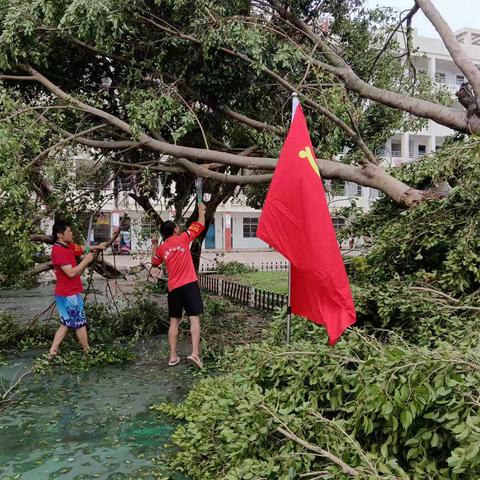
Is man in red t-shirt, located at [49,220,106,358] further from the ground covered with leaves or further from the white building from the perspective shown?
the white building

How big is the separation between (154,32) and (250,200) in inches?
269

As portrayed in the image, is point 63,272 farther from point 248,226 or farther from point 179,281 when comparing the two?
point 248,226

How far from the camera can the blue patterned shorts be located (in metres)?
6.38

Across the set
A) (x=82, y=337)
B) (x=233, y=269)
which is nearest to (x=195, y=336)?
(x=82, y=337)

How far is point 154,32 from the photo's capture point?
7305mm

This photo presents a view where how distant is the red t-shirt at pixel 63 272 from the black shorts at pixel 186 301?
1222 mm

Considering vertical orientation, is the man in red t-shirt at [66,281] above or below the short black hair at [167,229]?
below

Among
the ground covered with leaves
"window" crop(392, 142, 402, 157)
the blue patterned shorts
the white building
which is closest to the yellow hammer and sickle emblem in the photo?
the ground covered with leaves

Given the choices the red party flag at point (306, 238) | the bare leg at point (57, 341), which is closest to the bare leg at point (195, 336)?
the bare leg at point (57, 341)

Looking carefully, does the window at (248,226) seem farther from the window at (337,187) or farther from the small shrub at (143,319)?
the small shrub at (143,319)

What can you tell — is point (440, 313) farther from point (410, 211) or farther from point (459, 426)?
point (459, 426)

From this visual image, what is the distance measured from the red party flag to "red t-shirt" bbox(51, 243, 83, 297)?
336 cm

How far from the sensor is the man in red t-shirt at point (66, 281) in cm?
625

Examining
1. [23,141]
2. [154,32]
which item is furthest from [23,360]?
[154,32]
